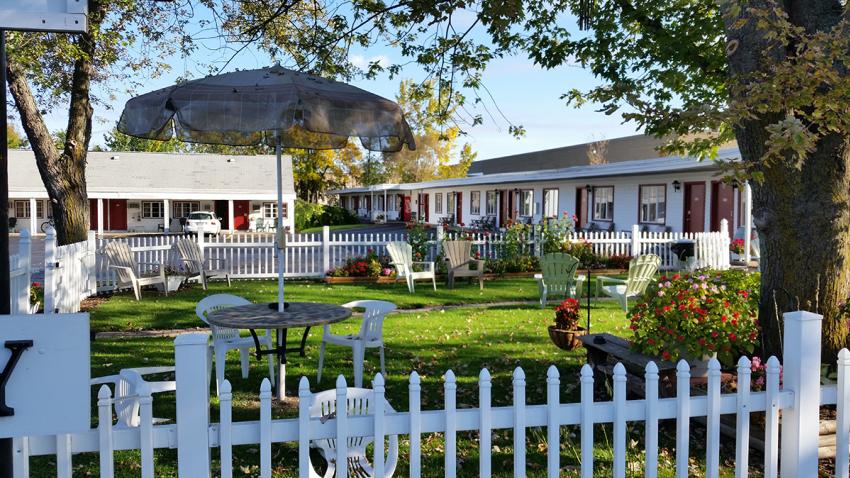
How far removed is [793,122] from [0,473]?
3783 millimetres

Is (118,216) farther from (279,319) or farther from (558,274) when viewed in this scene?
(279,319)

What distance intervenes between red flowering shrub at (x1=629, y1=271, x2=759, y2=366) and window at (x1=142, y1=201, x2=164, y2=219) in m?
38.4

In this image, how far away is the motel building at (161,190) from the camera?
3491 cm

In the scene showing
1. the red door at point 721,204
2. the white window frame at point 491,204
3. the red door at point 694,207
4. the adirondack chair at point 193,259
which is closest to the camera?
the adirondack chair at point 193,259

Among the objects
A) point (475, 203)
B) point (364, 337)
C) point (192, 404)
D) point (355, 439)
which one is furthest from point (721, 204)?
point (475, 203)

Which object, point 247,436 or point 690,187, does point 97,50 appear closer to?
point 247,436

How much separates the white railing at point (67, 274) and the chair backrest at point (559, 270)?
722cm

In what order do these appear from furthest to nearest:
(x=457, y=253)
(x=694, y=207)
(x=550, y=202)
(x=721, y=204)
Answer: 1. (x=550, y=202)
2. (x=694, y=207)
3. (x=721, y=204)
4. (x=457, y=253)

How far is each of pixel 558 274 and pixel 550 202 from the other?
61.0 ft

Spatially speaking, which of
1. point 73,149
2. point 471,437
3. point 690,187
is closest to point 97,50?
point 73,149

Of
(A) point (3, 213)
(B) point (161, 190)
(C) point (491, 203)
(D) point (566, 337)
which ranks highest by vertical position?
(B) point (161, 190)

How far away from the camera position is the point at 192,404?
8.82 ft

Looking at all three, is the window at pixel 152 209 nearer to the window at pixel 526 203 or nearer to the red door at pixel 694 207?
the window at pixel 526 203

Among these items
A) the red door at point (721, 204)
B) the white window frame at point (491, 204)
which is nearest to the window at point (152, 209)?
the white window frame at point (491, 204)
